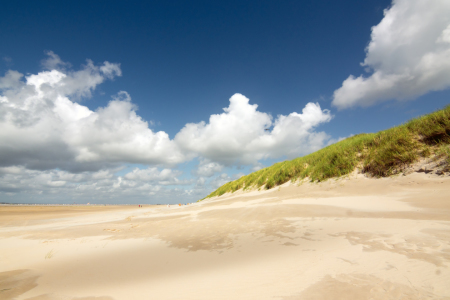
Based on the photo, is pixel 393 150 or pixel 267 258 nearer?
pixel 267 258

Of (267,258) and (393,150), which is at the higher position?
(393,150)

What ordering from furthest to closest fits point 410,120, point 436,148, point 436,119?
point 410,120 → point 436,119 → point 436,148

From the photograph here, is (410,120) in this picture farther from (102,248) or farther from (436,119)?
(102,248)

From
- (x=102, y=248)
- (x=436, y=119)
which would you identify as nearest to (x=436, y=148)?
(x=436, y=119)

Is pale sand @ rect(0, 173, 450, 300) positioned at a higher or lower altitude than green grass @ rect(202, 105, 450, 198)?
lower

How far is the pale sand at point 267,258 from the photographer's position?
192 centimetres

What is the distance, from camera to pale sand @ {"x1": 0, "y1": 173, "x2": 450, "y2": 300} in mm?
1922

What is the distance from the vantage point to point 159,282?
2.52 meters

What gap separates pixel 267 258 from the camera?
2.80 metres

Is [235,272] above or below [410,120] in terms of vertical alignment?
below

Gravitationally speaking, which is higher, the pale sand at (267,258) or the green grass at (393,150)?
the green grass at (393,150)

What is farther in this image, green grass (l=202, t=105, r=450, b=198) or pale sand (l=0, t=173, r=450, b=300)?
green grass (l=202, t=105, r=450, b=198)

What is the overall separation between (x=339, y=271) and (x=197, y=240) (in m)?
2.71

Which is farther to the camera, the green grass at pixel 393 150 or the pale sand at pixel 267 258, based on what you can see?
the green grass at pixel 393 150
